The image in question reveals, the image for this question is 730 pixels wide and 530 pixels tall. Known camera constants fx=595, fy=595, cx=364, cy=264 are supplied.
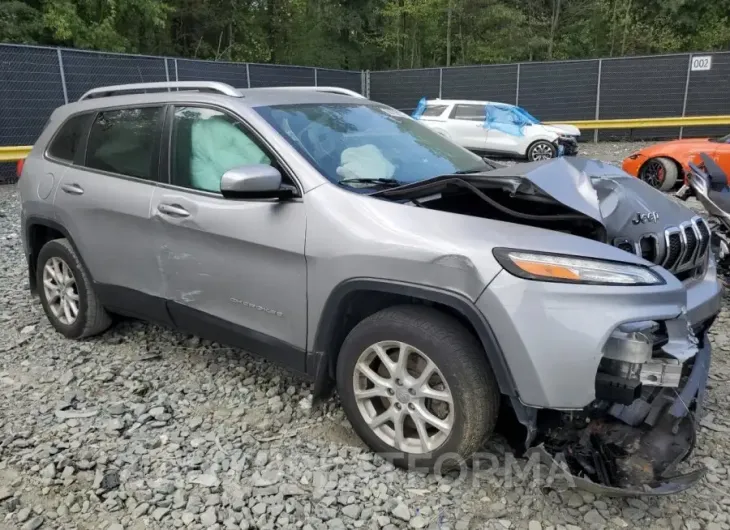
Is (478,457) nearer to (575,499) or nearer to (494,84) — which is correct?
(575,499)

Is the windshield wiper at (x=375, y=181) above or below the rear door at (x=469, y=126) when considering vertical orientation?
above

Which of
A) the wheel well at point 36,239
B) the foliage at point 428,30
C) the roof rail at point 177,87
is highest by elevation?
the foliage at point 428,30

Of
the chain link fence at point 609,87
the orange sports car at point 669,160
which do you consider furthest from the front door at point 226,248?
the chain link fence at point 609,87

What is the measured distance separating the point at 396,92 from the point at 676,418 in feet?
69.1

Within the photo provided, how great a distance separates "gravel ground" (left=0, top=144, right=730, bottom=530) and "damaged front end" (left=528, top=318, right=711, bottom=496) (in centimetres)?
21

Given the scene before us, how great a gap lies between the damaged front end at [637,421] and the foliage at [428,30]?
2565cm

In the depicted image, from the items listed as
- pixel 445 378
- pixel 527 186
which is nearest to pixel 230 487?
pixel 445 378

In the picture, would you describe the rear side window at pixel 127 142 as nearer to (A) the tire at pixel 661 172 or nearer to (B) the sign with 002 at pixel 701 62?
(A) the tire at pixel 661 172

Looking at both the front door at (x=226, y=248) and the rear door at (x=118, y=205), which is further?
the rear door at (x=118, y=205)

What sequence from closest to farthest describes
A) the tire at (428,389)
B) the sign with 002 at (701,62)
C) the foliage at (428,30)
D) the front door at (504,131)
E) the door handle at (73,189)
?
the tire at (428,389)
the door handle at (73,189)
the front door at (504,131)
the sign with 002 at (701,62)
the foliage at (428,30)

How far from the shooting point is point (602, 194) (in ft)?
9.42

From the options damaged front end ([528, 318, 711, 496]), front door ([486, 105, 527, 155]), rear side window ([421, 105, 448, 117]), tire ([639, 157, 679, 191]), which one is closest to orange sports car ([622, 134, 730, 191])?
tire ([639, 157, 679, 191])

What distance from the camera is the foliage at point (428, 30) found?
90.4 feet

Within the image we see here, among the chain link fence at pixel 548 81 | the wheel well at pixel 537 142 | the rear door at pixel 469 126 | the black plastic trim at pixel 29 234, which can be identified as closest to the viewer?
the black plastic trim at pixel 29 234
